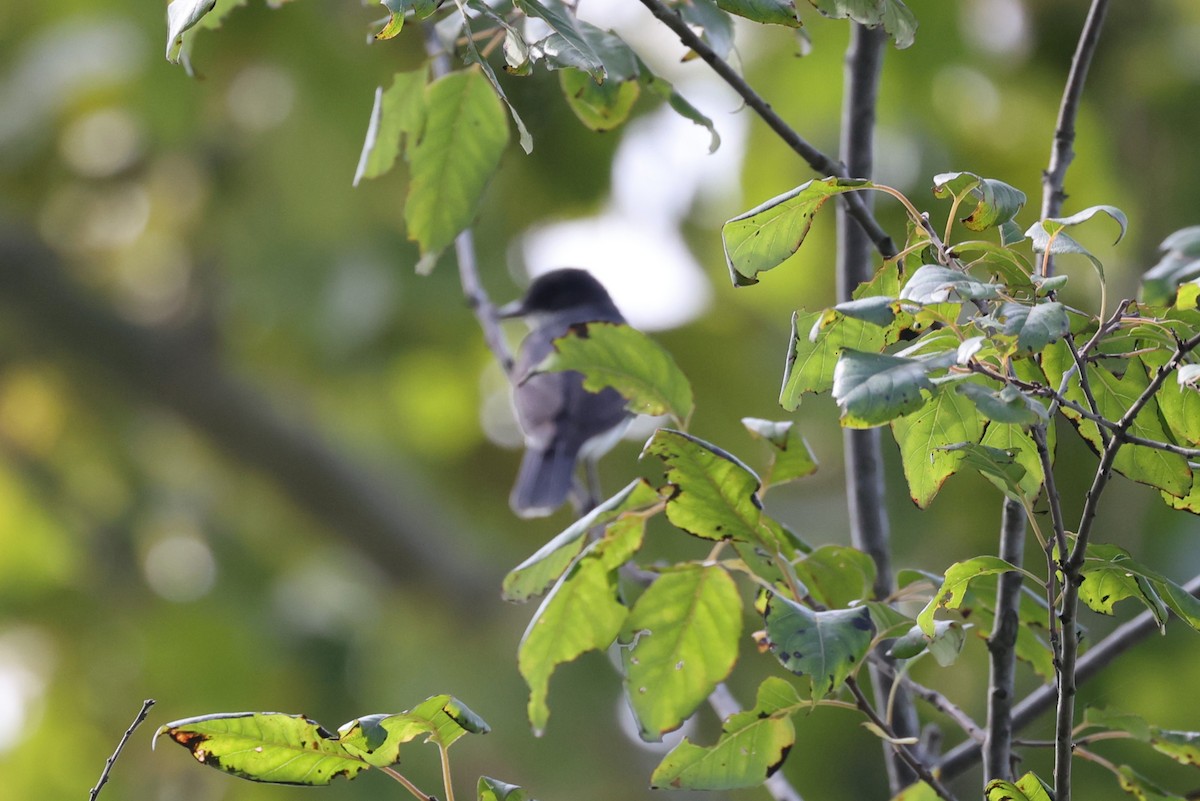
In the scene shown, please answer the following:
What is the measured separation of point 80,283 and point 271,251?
3.61 ft

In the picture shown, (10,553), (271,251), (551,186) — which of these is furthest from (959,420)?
(10,553)

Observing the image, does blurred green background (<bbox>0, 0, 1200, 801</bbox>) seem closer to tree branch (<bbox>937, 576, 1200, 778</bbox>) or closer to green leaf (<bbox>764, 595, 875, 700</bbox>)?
tree branch (<bbox>937, 576, 1200, 778</bbox>)

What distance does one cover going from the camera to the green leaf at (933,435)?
1.08m

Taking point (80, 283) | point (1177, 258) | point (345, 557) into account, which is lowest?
point (1177, 258)

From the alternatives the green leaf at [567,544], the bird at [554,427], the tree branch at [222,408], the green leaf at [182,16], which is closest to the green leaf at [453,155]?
the green leaf at [567,544]

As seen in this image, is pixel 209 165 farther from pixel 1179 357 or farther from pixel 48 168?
pixel 1179 357

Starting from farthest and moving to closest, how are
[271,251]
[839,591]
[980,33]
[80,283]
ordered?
[80,283] < [271,251] < [980,33] < [839,591]

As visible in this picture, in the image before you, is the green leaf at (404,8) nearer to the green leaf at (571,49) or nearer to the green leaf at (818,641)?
the green leaf at (571,49)

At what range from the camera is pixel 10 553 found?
6.29m

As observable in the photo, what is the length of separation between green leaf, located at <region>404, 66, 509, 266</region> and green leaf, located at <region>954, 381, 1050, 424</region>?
0.88 metres

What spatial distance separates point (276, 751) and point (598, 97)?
0.80 meters

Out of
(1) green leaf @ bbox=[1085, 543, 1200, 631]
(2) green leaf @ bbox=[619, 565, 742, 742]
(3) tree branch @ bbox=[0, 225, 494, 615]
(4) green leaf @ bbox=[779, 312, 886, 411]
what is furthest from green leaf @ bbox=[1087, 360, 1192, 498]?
(3) tree branch @ bbox=[0, 225, 494, 615]

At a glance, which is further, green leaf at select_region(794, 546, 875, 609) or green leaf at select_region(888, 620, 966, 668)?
green leaf at select_region(794, 546, 875, 609)

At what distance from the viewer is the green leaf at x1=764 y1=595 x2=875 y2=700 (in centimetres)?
100
